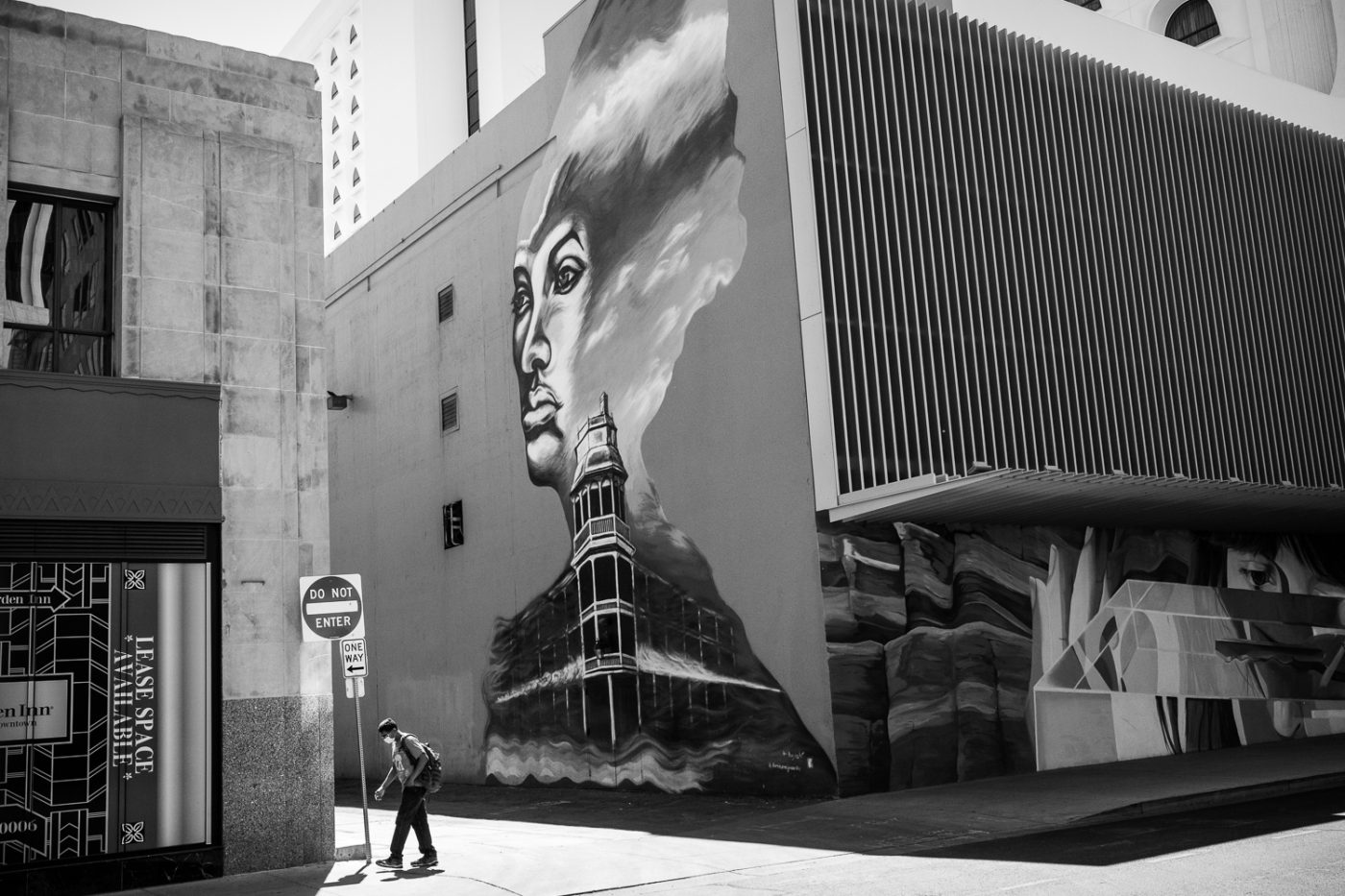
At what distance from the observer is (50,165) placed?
1367cm

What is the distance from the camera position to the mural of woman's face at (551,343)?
2342 cm

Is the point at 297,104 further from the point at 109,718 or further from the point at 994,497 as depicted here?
the point at 994,497

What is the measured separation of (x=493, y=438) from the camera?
2583 centimetres

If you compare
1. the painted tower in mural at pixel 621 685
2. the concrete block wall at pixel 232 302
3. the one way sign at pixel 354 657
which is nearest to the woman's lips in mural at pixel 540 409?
the painted tower in mural at pixel 621 685

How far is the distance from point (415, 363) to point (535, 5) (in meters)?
48.5

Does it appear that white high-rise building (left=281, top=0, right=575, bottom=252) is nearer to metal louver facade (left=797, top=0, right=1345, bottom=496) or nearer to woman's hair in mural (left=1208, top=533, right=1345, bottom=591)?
metal louver facade (left=797, top=0, right=1345, bottom=496)

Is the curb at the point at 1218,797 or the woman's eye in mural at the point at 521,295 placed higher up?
the woman's eye in mural at the point at 521,295

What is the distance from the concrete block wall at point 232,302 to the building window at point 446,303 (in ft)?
41.8

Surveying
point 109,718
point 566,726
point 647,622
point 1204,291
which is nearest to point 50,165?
point 109,718

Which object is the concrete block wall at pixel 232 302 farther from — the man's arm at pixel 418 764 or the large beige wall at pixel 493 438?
the large beige wall at pixel 493 438

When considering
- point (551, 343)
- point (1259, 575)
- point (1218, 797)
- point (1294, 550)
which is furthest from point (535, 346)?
point (1294, 550)

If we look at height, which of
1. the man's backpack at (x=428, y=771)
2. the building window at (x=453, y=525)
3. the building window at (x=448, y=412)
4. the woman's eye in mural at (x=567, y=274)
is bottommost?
the man's backpack at (x=428, y=771)

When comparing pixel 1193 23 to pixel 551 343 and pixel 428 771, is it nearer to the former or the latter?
pixel 551 343

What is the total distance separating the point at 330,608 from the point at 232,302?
11.8 ft
